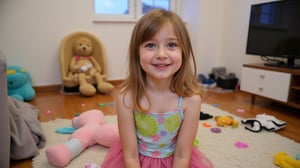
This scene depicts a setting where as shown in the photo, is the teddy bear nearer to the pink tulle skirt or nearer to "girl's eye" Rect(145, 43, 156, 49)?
the pink tulle skirt

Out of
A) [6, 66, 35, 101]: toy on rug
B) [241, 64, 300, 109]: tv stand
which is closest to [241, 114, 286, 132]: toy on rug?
[241, 64, 300, 109]: tv stand

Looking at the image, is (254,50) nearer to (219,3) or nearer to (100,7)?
(219,3)

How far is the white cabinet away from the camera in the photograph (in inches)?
72.1

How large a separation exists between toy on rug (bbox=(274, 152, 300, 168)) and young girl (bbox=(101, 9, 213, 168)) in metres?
0.58

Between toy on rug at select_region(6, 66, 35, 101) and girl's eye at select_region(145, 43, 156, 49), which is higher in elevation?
girl's eye at select_region(145, 43, 156, 49)

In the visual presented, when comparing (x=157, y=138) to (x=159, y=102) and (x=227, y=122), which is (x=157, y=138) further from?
(x=227, y=122)

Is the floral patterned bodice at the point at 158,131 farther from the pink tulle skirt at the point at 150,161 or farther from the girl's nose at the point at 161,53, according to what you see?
the girl's nose at the point at 161,53

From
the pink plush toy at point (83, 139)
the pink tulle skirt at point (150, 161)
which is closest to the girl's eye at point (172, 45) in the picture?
the pink tulle skirt at point (150, 161)

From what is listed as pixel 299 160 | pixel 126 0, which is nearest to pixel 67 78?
pixel 126 0

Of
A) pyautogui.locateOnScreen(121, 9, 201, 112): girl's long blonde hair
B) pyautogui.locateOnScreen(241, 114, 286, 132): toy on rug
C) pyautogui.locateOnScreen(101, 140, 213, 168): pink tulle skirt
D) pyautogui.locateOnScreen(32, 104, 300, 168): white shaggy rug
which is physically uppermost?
pyautogui.locateOnScreen(121, 9, 201, 112): girl's long blonde hair

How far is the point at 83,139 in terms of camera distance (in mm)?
1252

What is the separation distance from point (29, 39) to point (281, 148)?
259cm

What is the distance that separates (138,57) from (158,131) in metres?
0.27

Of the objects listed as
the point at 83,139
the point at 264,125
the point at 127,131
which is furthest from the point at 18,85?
the point at 264,125
